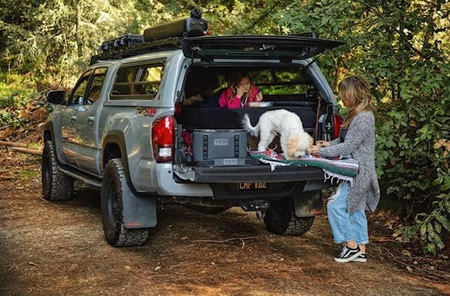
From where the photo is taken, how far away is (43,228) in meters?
6.82

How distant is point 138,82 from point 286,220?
7.00ft

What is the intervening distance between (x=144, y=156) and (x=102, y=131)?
1.30 meters

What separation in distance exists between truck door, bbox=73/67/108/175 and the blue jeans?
2709mm

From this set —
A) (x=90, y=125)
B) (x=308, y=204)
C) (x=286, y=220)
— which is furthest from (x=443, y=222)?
(x=90, y=125)

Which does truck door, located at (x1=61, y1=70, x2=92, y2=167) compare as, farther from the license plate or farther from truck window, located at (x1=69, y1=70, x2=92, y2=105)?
the license plate

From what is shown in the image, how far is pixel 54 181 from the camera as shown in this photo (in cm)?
827

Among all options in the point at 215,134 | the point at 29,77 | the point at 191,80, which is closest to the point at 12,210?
the point at 191,80

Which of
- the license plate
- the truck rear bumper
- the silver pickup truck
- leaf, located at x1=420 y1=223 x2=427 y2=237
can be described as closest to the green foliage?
leaf, located at x1=420 y1=223 x2=427 y2=237

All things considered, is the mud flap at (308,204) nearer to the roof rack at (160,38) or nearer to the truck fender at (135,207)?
the truck fender at (135,207)

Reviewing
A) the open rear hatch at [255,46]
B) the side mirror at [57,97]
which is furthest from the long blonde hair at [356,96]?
the side mirror at [57,97]

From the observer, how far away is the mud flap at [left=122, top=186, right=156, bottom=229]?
5543mm

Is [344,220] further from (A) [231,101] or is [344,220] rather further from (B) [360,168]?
(A) [231,101]

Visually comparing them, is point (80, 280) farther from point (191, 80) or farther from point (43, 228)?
point (191, 80)

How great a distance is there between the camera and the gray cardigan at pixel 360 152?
5.30 metres
